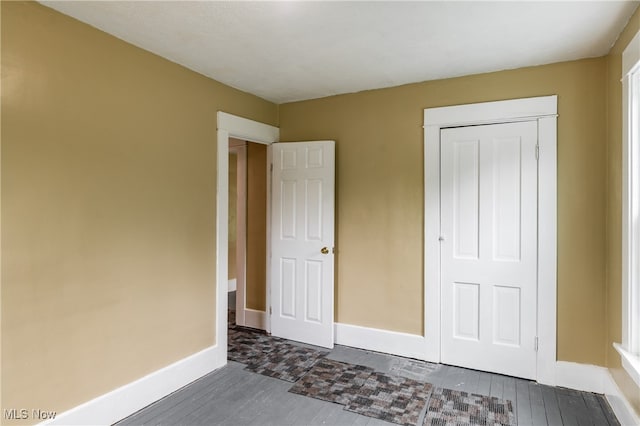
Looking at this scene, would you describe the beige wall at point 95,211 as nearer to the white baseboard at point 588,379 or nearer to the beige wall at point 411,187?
the beige wall at point 411,187

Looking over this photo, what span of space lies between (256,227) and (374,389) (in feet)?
7.14

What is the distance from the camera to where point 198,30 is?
2.28 m

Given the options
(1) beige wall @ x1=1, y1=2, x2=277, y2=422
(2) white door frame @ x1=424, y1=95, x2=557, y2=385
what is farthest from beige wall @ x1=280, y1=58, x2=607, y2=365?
(1) beige wall @ x1=1, y1=2, x2=277, y2=422

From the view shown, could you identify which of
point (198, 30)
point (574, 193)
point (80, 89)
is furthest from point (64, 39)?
point (574, 193)

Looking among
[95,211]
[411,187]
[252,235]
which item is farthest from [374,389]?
[95,211]

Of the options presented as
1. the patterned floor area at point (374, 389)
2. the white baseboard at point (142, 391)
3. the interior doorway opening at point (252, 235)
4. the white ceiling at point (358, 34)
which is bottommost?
the patterned floor area at point (374, 389)

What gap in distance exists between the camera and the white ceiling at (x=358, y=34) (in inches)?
79.2

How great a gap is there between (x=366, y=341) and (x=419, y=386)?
0.80m

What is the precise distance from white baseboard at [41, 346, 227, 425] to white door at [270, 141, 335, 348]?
83cm

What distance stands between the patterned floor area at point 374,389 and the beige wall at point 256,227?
2.25 ft

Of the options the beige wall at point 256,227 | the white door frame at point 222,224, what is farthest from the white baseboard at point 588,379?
the beige wall at point 256,227

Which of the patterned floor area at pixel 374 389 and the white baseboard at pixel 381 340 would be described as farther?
the white baseboard at pixel 381 340

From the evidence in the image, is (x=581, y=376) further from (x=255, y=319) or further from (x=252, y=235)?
(x=252, y=235)

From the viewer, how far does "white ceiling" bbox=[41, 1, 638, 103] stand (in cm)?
201
